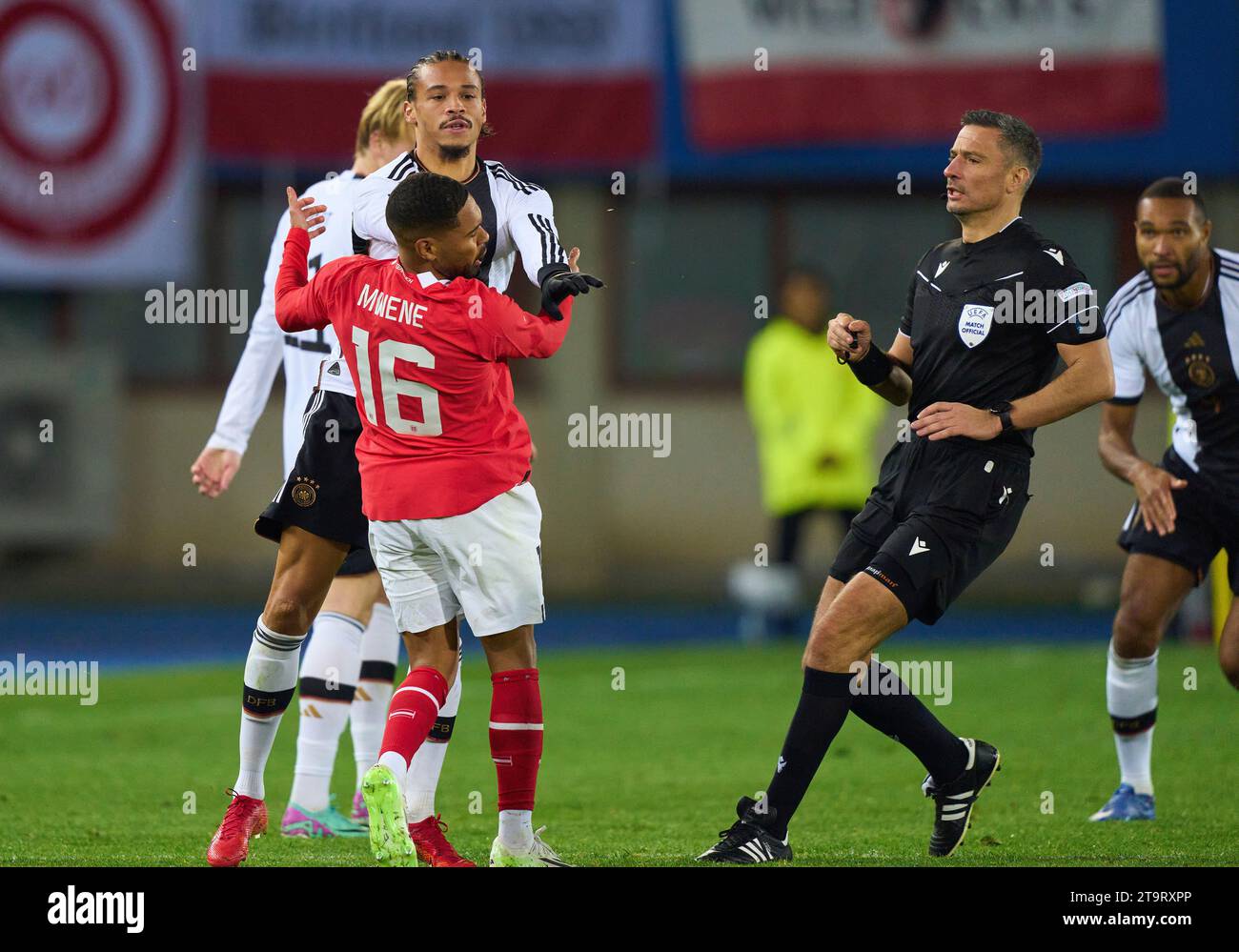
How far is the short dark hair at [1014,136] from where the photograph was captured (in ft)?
20.1

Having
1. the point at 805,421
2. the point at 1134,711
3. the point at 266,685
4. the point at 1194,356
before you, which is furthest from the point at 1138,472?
the point at 805,421

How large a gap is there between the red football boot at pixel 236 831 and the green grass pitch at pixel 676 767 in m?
0.11

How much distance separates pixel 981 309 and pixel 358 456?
1.98m

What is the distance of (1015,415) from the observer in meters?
5.98

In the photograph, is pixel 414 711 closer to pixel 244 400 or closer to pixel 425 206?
pixel 425 206

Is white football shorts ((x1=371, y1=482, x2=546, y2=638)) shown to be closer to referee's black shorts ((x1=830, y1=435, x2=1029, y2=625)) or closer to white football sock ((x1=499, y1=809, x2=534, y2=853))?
white football sock ((x1=499, y1=809, x2=534, y2=853))

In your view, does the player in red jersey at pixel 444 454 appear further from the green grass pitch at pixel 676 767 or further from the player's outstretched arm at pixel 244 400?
the player's outstretched arm at pixel 244 400

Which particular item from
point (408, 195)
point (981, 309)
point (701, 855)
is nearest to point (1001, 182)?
point (981, 309)

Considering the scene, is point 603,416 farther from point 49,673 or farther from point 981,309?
point 981,309

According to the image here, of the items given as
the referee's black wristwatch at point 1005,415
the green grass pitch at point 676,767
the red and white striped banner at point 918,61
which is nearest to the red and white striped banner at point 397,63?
the red and white striped banner at point 918,61

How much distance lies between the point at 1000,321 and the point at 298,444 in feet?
8.10

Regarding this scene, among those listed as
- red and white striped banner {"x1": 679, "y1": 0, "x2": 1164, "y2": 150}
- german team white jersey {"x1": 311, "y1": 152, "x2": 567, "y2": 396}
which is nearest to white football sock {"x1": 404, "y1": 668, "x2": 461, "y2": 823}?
german team white jersey {"x1": 311, "y1": 152, "x2": 567, "y2": 396}

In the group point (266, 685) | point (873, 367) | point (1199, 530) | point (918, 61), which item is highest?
point (918, 61)

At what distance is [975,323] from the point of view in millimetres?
6078
